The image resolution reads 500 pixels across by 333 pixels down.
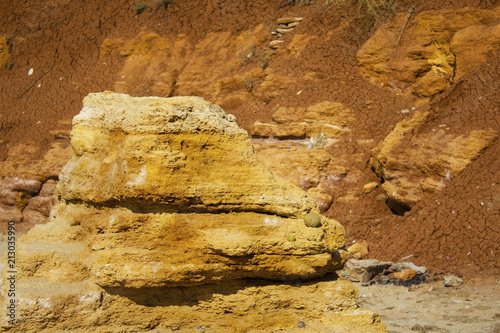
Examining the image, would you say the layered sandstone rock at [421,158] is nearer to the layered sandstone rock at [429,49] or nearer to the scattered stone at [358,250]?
the scattered stone at [358,250]

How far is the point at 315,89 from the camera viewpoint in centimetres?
1143

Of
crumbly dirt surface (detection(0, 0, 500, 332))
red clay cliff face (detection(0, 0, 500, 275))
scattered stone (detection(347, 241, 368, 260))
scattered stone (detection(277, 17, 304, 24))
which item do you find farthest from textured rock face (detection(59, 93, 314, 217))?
scattered stone (detection(277, 17, 304, 24))

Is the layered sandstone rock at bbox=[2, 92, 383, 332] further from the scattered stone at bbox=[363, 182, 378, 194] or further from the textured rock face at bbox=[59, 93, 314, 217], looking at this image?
the scattered stone at bbox=[363, 182, 378, 194]

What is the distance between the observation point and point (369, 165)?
10.2 meters

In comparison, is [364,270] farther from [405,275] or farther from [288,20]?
[288,20]

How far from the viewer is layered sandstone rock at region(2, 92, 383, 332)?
3.78 meters

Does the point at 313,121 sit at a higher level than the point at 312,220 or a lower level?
lower

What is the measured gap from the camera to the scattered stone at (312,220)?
393cm

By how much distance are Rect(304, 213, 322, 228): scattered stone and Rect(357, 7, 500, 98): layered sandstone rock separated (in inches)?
278

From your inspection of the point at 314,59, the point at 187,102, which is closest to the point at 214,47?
the point at 314,59

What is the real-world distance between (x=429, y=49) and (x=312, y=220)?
792 centimetres

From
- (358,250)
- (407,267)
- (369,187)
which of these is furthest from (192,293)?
(369,187)

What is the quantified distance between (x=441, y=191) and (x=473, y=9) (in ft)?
12.8

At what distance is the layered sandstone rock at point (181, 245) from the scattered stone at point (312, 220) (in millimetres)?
12
